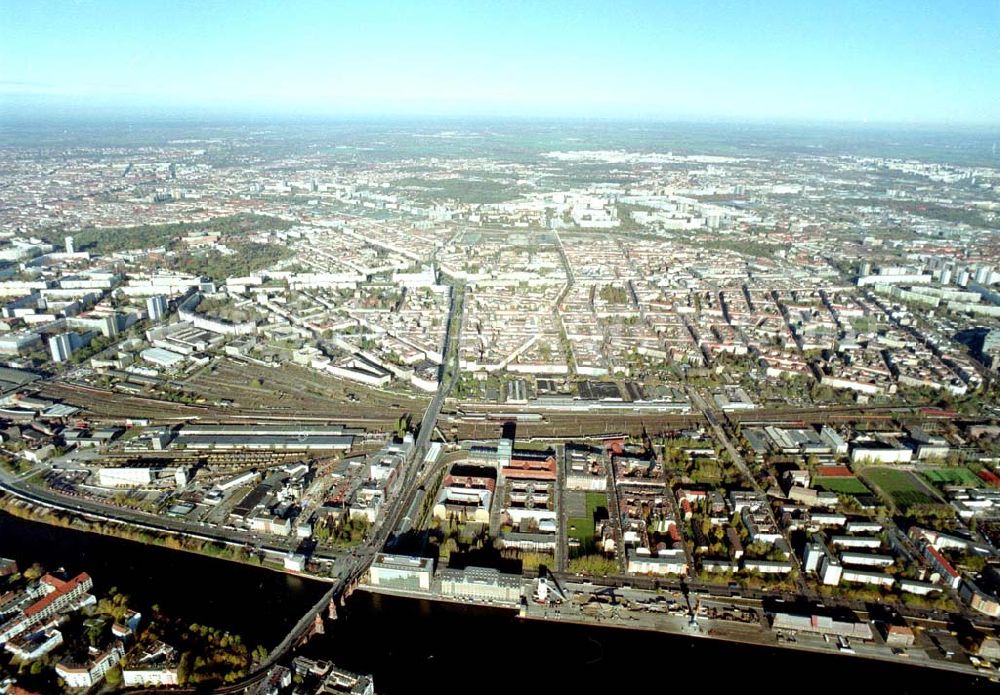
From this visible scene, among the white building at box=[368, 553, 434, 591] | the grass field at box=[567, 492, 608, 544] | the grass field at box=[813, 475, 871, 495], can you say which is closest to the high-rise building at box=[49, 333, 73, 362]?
the white building at box=[368, 553, 434, 591]

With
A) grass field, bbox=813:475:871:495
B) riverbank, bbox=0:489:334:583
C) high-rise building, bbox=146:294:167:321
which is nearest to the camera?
riverbank, bbox=0:489:334:583

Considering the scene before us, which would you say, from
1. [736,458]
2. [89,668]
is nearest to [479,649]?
[89,668]

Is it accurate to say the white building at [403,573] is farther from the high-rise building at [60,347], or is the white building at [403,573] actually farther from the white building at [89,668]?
the high-rise building at [60,347]

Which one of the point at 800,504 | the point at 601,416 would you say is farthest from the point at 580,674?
the point at 601,416

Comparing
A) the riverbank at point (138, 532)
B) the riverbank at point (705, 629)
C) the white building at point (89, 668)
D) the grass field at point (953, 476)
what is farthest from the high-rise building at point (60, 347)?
the grass field at point (953, 476)

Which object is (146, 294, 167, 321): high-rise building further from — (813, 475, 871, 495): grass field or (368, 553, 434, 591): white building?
(813, 475, 871, 495): grass field

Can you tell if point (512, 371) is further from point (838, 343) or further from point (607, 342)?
point (838, 343)

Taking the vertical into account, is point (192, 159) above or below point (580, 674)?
above
